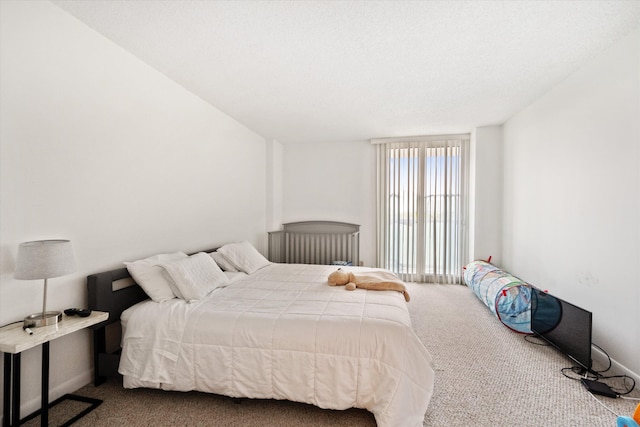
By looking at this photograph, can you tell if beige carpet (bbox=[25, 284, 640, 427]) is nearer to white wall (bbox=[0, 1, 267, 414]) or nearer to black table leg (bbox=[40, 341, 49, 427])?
black table leg (bbox=[40, 341, 49, 427])

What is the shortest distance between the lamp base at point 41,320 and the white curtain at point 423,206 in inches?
165

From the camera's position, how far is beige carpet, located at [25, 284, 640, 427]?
68.4 inches

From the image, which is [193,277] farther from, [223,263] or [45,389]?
[45,389]

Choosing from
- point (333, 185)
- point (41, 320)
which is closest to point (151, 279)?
point (41, 320)

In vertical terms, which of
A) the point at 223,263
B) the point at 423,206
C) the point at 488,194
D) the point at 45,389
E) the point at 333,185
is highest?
the point at 333,185

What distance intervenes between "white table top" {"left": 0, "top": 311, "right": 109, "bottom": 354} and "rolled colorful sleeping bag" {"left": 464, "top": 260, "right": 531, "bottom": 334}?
347cm

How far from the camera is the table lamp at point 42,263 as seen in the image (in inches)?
58.9

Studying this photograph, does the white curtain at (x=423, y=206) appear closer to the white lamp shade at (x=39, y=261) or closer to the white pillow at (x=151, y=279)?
the white pillow at (x=151, y=279)

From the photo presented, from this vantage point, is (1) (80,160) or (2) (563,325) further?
(2) (563,325)

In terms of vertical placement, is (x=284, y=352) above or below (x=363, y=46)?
below

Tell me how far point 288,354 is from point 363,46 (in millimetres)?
2198

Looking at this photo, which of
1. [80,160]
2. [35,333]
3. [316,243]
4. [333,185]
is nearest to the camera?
[35,333]

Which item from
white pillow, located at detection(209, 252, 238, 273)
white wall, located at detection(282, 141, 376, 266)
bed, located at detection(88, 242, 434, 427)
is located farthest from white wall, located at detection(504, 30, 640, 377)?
white pillow, located at detection(209, 252, 238, 273)

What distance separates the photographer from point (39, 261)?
1.51m
